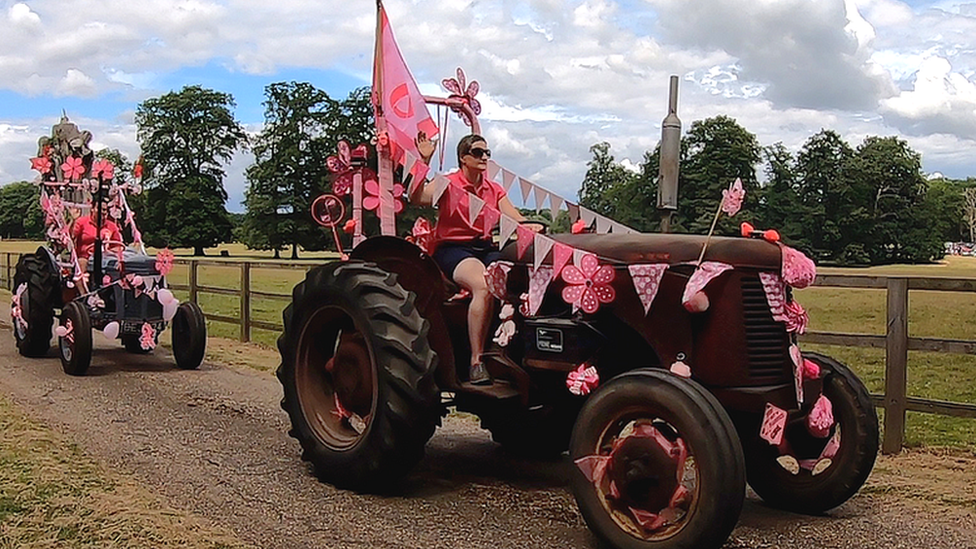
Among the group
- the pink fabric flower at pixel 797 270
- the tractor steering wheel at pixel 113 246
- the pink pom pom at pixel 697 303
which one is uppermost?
the pink fabric flower at pixel 797 270

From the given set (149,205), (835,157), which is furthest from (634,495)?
(149,205)

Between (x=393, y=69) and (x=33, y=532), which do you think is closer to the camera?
(x=33, y=532)

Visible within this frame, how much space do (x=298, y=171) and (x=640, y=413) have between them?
48.3 m

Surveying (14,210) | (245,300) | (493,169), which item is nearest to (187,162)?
(14,210)

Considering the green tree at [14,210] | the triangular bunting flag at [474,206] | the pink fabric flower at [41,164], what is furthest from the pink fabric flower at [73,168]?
the green tree at [14,210]

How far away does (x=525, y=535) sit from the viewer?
4527 mm

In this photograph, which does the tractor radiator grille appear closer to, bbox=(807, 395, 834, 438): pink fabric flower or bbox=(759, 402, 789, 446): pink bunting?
bbox=(759, 402, 789, 446): pink bunting

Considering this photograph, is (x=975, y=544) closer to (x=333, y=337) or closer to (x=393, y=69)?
(x=333, y=337)

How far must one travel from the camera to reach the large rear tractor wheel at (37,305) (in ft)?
35.0

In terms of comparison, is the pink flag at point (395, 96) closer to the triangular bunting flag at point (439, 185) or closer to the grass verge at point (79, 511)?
the triangular bunting flag at point (439, 185)

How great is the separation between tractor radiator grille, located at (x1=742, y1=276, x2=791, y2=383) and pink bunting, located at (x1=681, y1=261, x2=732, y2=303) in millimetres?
143

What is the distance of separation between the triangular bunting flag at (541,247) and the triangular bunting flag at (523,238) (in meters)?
0.09

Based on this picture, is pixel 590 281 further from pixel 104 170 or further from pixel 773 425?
→ pixel 104 170

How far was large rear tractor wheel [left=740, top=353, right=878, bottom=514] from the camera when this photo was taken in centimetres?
471
